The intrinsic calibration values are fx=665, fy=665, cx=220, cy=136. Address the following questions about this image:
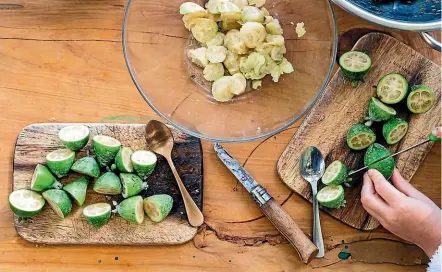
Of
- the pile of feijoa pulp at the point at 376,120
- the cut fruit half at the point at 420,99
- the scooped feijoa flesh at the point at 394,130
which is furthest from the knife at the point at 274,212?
the cut fruit half at the point at 420,99

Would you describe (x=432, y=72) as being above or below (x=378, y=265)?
above

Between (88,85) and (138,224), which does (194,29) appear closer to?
(88,85)

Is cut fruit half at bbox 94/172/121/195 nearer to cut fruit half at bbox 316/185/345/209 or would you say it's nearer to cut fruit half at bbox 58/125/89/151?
cut fruit half at bbox 58/125/89/151

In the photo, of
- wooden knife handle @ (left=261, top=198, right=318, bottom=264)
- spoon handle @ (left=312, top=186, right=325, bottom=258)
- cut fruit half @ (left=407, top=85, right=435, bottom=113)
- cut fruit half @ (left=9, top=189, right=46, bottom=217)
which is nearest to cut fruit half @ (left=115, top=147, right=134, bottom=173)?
cut fruit half @ (left=9, top=189, right=46, bottom=217)

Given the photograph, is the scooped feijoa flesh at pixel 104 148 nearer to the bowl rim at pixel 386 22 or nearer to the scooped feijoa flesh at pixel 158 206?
the scooped feijoa flesh at pixel 158 206

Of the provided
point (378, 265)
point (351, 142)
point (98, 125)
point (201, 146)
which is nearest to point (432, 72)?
point (351, 142)

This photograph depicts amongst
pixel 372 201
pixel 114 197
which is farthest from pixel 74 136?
pixel 372 201
